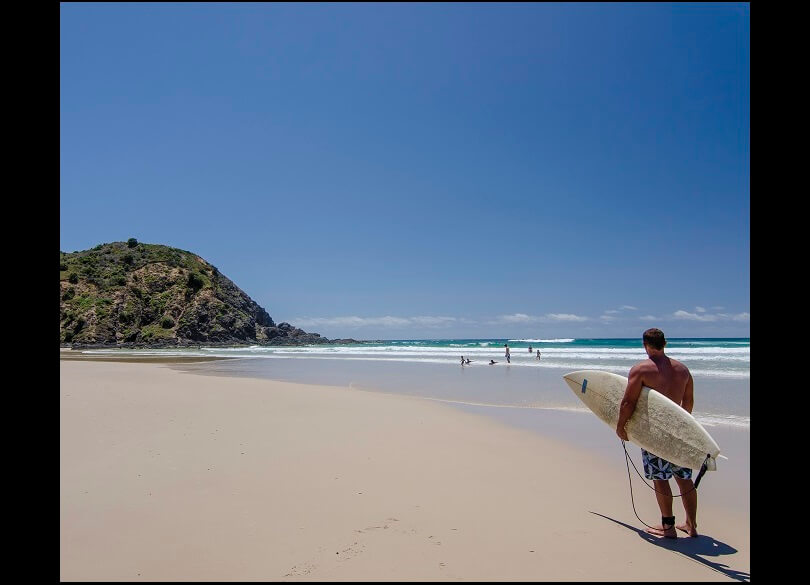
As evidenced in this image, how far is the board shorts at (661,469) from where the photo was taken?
3.99 m

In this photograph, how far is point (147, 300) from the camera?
2542 inches

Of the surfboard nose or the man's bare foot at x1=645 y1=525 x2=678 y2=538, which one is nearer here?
the man's bare foot at x1=645 y1=525 x2=678 y2=538

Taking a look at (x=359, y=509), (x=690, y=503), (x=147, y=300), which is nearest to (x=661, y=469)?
(x=690, y=503)

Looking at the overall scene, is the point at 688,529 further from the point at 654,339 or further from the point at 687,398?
the point at 654,339

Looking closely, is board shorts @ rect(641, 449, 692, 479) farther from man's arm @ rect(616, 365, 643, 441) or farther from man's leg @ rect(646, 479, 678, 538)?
man's arm @ rect(616, 365, 643, 441)

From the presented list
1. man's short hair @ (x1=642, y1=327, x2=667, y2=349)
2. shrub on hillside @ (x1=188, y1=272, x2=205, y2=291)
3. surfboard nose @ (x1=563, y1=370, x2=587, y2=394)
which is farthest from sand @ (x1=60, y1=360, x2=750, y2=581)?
shrub on hillside @ (x1=188, y1=272, x2=205, y2=291)

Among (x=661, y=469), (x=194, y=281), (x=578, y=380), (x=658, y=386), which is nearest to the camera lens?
(x=661, y=469)

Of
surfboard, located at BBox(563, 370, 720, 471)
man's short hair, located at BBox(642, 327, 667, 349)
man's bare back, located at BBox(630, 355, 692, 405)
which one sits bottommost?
surfboard, located at BBox(563, 370, 720, 471)

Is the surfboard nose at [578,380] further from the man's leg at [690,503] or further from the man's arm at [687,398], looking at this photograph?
the man's leg at [690,503]

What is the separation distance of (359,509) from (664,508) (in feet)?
9.67

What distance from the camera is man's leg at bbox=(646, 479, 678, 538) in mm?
3844

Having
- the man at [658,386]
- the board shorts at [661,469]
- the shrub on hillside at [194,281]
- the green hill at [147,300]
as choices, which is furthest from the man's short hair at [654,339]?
the shrub on hillside at [194,281]

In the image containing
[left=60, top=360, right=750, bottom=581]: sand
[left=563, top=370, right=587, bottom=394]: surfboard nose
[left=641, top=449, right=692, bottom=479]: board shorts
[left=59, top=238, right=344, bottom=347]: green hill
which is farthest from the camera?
[left=59, top=238, right=344, bottom=347]: green hill

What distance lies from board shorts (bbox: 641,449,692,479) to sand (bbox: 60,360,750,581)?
0.56m
